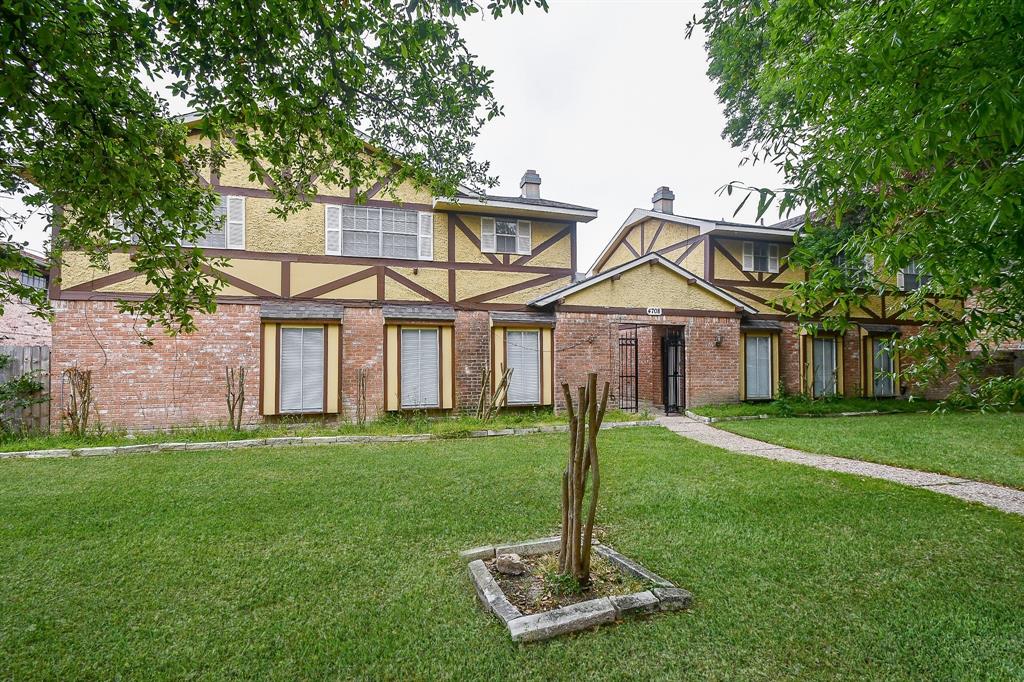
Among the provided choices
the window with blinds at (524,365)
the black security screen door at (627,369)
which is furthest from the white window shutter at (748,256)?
the window with blinds at (524,365)

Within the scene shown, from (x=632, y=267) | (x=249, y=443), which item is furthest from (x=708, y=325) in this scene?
(x=249, y=443)

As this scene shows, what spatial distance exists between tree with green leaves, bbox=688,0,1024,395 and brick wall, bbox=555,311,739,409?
784 cm

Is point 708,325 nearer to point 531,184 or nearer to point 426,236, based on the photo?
point 531,184

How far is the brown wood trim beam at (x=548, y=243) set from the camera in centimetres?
1220

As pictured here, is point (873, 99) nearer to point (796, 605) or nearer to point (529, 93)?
point (796, 605)

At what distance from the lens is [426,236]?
37.8 ft

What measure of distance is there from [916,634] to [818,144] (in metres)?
3.35

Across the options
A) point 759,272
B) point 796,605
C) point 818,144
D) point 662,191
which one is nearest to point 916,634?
point 796,605

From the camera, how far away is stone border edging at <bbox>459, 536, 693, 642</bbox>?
8.86 feet

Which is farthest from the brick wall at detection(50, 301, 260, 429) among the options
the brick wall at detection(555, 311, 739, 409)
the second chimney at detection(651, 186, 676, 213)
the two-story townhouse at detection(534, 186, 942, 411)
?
the second chimney at detection(651, 186, 676, 213)

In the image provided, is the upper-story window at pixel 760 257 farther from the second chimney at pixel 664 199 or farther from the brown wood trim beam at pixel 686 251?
the second chimney at pixel 664 199

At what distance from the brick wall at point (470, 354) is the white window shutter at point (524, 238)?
1.95 metres

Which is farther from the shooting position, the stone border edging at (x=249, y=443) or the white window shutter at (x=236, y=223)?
the white window shutter at (x=236, y=223)

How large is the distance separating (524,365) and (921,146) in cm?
976
